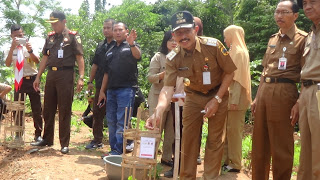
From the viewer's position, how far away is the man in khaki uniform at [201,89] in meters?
3.54

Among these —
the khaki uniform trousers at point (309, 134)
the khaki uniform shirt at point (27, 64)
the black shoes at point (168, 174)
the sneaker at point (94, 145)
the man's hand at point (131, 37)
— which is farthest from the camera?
the khaki uniform shirt at point (27, 64)

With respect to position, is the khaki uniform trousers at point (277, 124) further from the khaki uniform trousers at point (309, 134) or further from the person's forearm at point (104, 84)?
the person's forearm at point (104, 84)

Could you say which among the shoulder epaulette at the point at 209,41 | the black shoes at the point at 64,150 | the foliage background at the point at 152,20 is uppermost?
the foliage background at the point at 152,20

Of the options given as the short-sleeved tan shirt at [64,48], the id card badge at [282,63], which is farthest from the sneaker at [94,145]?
the id card badge at [282,63]

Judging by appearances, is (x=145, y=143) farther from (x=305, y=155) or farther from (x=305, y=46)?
(x=305, y=46)

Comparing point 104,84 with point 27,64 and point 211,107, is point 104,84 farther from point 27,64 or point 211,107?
point 211,107

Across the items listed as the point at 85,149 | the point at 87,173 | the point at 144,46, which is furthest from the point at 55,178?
the point at 144,46

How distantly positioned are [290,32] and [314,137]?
3.91 feet

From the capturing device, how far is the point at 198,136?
12.2ft

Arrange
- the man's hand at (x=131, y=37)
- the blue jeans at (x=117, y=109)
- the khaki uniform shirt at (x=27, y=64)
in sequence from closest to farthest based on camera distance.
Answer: the man's hand at (x=131, y=37) → the blue jeans at (x=117, y=109) → the khaki uniform shirt at (x=27, y=64)

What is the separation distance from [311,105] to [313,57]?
41 centimetres

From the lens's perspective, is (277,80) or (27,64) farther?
(27,64)

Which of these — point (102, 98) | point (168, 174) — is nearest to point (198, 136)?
point (168, 174)

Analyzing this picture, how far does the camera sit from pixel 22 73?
5781 mm
